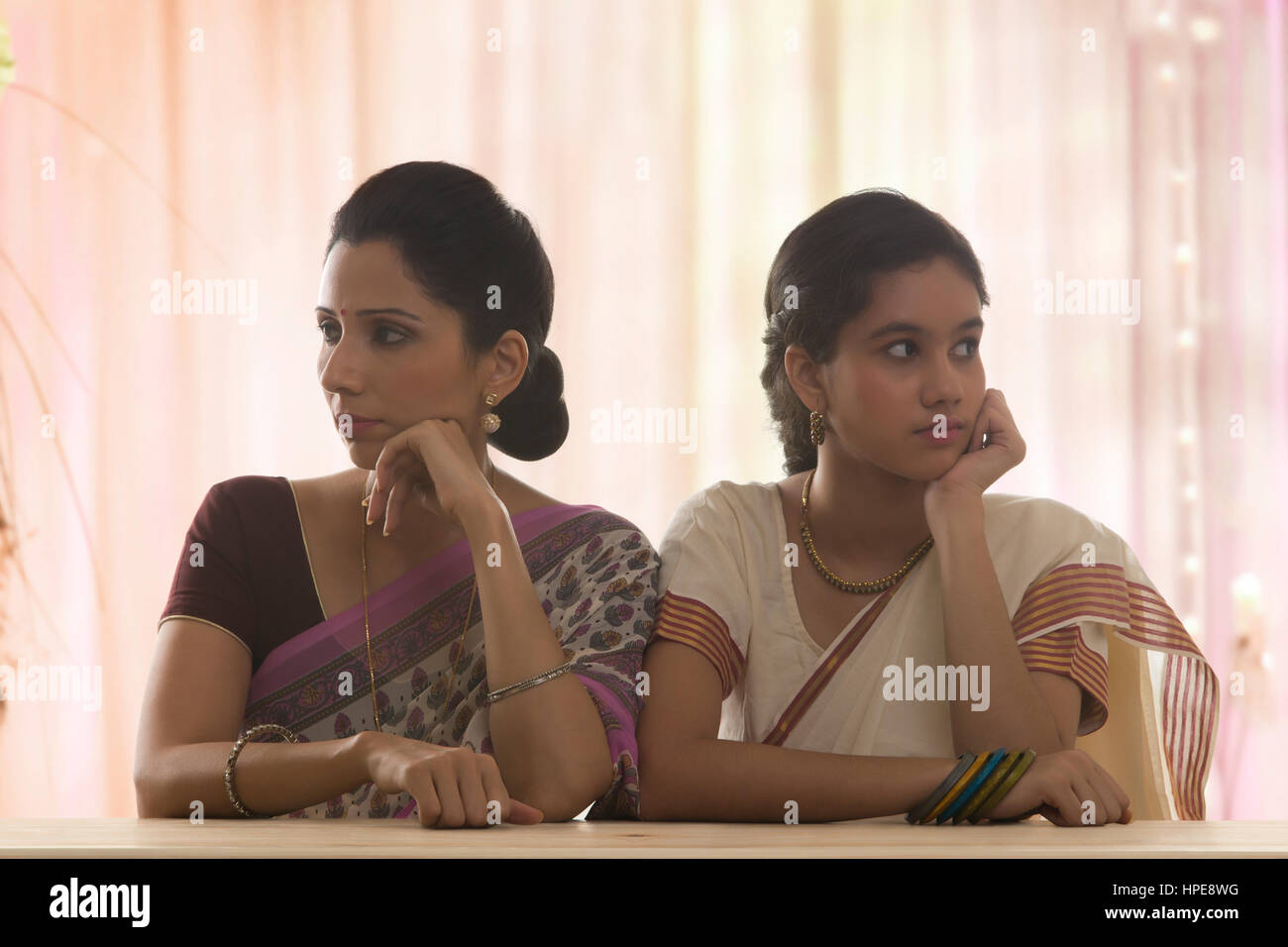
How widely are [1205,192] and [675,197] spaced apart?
1.15 meters

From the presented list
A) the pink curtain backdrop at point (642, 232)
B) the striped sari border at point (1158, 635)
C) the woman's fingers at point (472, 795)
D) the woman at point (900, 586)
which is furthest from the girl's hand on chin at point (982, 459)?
the pink curtain backdrop at point (642, 232)

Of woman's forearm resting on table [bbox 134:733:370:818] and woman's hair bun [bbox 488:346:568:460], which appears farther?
woman's hair bun [bbox 488:346:568:460]

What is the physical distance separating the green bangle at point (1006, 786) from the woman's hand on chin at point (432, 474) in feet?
1.70

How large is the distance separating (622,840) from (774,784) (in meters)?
0.31

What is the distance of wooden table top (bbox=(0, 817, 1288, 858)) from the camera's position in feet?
2.05

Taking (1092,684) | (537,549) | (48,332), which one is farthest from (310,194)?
(1092,684)

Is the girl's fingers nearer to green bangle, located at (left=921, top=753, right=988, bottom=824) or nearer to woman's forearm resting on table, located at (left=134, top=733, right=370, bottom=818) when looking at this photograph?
woman's forearm resting on table, located at (left=134, top=733, right=370, bottom=818)

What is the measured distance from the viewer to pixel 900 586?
4.03ft

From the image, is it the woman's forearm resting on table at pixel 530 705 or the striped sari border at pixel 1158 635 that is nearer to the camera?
the woman's forearm resting on table at pixel 530 705

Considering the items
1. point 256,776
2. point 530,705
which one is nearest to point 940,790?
point 530,705

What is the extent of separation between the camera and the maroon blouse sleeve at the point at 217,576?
1125 mm

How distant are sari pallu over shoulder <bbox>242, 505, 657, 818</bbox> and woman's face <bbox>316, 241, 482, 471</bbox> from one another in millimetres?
166

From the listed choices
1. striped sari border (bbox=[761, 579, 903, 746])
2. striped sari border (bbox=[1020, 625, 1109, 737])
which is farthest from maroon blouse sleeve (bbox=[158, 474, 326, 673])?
striped sari border (bbox=[1020, 625, 1109, 737])

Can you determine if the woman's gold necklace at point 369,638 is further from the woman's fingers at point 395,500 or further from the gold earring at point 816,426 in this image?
the gold earring at point 816,426
